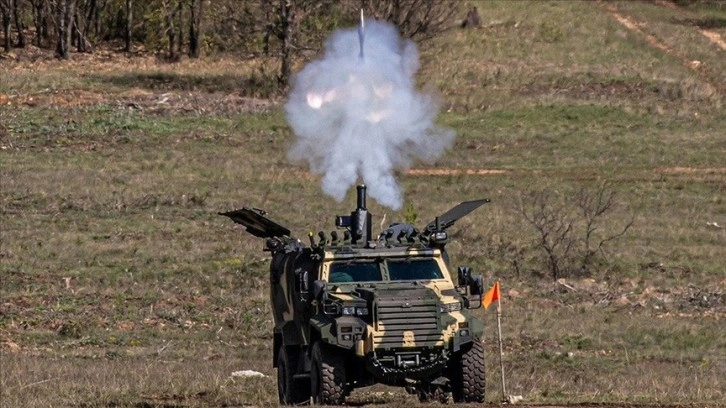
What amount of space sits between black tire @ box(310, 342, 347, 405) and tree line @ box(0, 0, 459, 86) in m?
40.9

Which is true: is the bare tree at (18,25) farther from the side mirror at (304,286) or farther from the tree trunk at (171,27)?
the side mirror at (304,286)

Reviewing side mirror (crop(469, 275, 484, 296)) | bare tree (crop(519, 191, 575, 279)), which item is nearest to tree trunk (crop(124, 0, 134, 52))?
bare tree (crop(519, 191, 575, 279))

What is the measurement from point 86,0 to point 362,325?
5531 cm

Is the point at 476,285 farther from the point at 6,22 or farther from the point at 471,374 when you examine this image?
the point at 6,22

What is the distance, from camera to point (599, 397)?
61.0 feet

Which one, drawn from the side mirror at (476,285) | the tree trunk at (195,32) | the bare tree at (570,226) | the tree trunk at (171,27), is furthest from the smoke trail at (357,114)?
the tree trunk at (195,32)

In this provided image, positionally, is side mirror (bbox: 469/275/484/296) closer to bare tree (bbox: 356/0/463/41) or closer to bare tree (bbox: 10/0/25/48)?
bare tree (bbox: 356/0/463/41)

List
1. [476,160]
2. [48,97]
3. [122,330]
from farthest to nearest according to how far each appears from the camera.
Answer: [48,97] < [476,160] < [122,330]

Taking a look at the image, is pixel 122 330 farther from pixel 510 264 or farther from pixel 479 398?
pixel 479 398

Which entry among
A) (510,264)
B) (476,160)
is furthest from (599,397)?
(476,160)

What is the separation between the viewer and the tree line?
60719 mm

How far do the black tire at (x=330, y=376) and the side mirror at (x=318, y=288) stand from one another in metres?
0.58

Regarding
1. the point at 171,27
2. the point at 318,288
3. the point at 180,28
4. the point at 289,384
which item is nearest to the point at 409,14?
the point at 180,28

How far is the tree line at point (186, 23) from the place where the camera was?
60.7 meters
